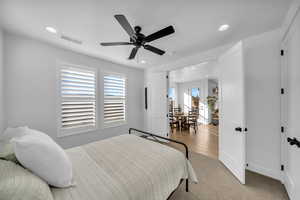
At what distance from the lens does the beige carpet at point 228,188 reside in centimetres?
168

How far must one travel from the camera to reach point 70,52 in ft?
9.20

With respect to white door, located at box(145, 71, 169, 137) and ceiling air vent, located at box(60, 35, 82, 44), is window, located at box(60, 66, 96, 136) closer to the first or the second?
ceiling air vent, located at box(60, 35, 82, 44)

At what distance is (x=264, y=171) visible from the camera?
214 cm

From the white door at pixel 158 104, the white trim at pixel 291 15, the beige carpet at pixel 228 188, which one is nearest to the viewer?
the white trim at pixel 291 15

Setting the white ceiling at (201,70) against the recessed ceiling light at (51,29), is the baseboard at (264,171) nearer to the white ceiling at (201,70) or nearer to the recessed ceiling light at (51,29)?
the white ceiling at (201,70)

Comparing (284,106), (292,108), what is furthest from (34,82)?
(284,106)

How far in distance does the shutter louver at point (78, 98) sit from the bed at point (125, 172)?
1.38 meters

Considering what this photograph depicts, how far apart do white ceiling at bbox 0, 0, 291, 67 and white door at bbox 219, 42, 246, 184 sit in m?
0.46

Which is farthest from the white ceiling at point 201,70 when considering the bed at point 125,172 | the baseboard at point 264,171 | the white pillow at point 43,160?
the white pillow at point 43,160

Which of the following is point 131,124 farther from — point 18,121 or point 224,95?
point 224,95

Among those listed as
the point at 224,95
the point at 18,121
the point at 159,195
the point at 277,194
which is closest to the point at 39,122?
the point at 18,121

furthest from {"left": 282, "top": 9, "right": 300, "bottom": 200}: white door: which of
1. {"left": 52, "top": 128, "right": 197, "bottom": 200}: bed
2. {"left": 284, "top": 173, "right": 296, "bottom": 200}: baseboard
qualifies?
{"left": 52, "top": 128, "right": 197, "bottom": 200}: bed

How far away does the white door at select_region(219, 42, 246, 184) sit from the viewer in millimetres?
1969

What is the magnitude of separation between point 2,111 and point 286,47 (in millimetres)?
4902
